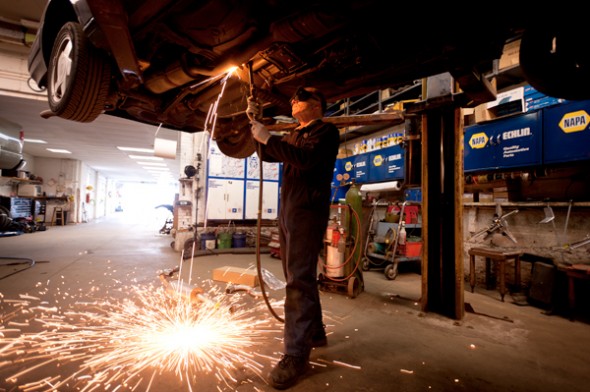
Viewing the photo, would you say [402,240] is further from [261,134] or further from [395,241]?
[261,134]

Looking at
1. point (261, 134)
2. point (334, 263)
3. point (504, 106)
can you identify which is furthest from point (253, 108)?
point (504, 106)

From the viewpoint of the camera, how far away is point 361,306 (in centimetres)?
273

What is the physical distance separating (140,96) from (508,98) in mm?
4232

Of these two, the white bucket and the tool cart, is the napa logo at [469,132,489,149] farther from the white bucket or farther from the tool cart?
the white bucket

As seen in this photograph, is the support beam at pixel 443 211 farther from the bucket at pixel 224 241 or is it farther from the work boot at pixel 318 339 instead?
the bucket at pixel 224 241

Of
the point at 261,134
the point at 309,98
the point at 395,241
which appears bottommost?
the point at 395,241

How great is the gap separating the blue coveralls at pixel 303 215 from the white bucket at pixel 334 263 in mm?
1612

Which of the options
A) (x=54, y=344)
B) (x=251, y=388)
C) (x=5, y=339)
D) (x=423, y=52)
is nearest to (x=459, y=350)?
(x=251, y=388)

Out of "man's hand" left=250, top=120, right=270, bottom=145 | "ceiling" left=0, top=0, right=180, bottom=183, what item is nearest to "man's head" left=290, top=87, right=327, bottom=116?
"man's hand" left=250, top=120, right=270, bottom=145

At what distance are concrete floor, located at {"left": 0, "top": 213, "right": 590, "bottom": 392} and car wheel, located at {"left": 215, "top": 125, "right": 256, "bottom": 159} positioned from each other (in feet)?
5.42

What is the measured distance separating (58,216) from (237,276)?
12.8 m

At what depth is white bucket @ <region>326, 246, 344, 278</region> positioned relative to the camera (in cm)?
316

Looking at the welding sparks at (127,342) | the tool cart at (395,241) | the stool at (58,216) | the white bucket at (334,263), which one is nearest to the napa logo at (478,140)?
the tool cart at (395,241)

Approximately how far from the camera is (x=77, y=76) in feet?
5.86
